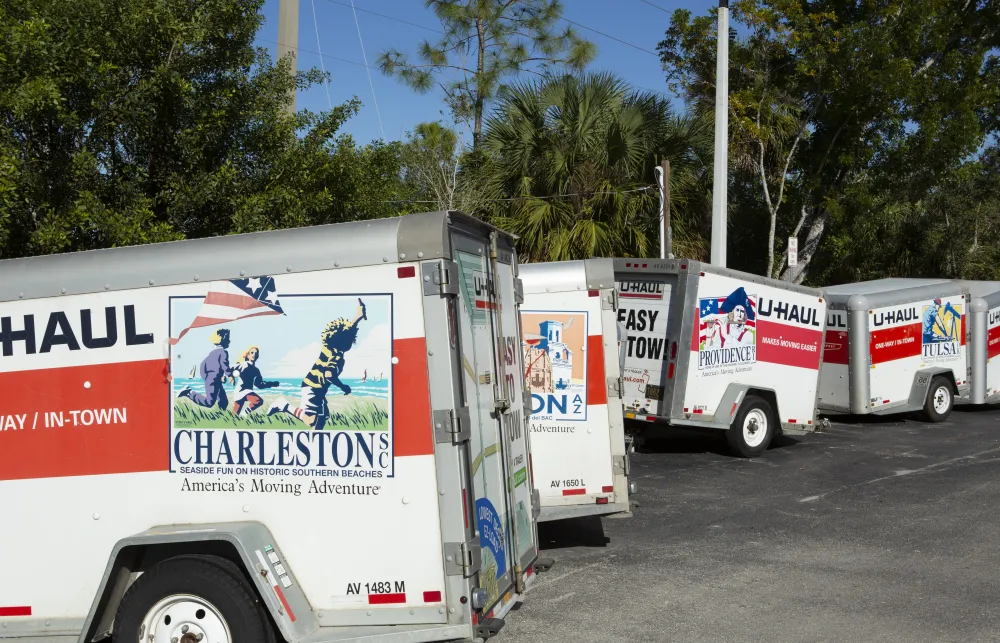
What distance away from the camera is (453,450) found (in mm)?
4672

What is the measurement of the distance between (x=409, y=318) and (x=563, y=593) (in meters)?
3.19

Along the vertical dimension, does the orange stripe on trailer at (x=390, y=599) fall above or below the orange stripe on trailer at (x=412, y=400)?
below

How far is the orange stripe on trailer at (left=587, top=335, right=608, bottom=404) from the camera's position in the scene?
26.7ft

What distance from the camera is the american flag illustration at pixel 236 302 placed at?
489cm

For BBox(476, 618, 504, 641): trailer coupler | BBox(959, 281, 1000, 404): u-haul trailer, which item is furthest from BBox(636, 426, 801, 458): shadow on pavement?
BBox(476, 618, 504, 641): trailer coupler

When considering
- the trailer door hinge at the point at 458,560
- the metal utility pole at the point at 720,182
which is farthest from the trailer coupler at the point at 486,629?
the metal utility pole at the point at 720,182

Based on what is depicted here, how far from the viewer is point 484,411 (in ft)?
17.3

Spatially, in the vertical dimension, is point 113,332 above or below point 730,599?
above

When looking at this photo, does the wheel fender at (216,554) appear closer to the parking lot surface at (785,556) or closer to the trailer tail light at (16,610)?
the trailer tail light at (16,610)

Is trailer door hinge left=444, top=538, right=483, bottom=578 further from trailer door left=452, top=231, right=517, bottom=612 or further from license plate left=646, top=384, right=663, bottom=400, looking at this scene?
license plate left=646, top=384, right=663, bottom=400

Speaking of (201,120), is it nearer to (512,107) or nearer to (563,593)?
(563,593)

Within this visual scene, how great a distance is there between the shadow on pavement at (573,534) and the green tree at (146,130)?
14.0 ft

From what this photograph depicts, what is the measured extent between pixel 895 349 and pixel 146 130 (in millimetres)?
11680

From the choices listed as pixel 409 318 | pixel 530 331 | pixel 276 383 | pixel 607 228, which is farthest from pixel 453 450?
pixel 607 228
